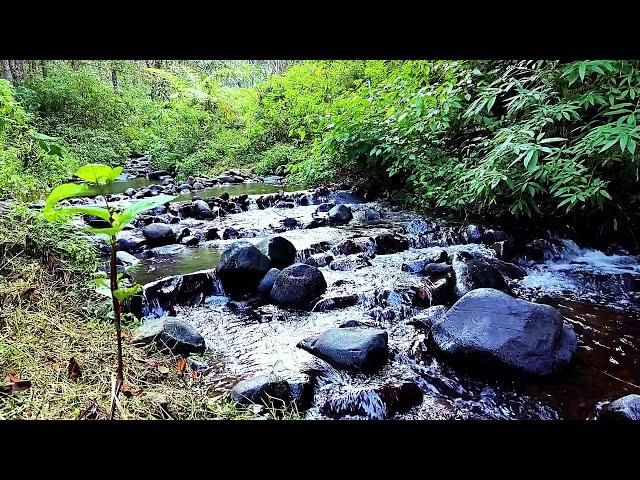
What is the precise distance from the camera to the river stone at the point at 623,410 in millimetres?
1989

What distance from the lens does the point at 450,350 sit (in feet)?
8.71

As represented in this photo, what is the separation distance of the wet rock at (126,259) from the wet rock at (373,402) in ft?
11.2

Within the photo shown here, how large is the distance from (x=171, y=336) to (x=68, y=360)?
73 cm

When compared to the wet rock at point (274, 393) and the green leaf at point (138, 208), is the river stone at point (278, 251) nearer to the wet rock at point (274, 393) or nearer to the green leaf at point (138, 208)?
the wet rock at point (274, 393)

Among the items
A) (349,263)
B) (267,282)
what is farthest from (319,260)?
(267,282)

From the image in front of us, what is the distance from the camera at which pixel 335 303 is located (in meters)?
3.67

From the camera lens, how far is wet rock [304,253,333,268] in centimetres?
476

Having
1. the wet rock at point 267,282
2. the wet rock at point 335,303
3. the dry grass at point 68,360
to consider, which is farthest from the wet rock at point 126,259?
the wet rock at point 335,303

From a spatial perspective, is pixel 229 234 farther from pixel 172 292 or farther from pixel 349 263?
pixel 172 292

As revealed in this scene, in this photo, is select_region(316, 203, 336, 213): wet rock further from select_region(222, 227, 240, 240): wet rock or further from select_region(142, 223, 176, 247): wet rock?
select_region(142, 223, 176, 247): wet rock

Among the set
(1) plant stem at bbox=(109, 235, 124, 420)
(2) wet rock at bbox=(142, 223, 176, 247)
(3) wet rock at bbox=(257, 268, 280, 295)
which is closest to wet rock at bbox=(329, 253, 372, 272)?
(3) wet rock at bbox=(257, 268, 280, 295)

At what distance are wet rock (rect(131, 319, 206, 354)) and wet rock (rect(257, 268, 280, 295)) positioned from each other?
1.16m
